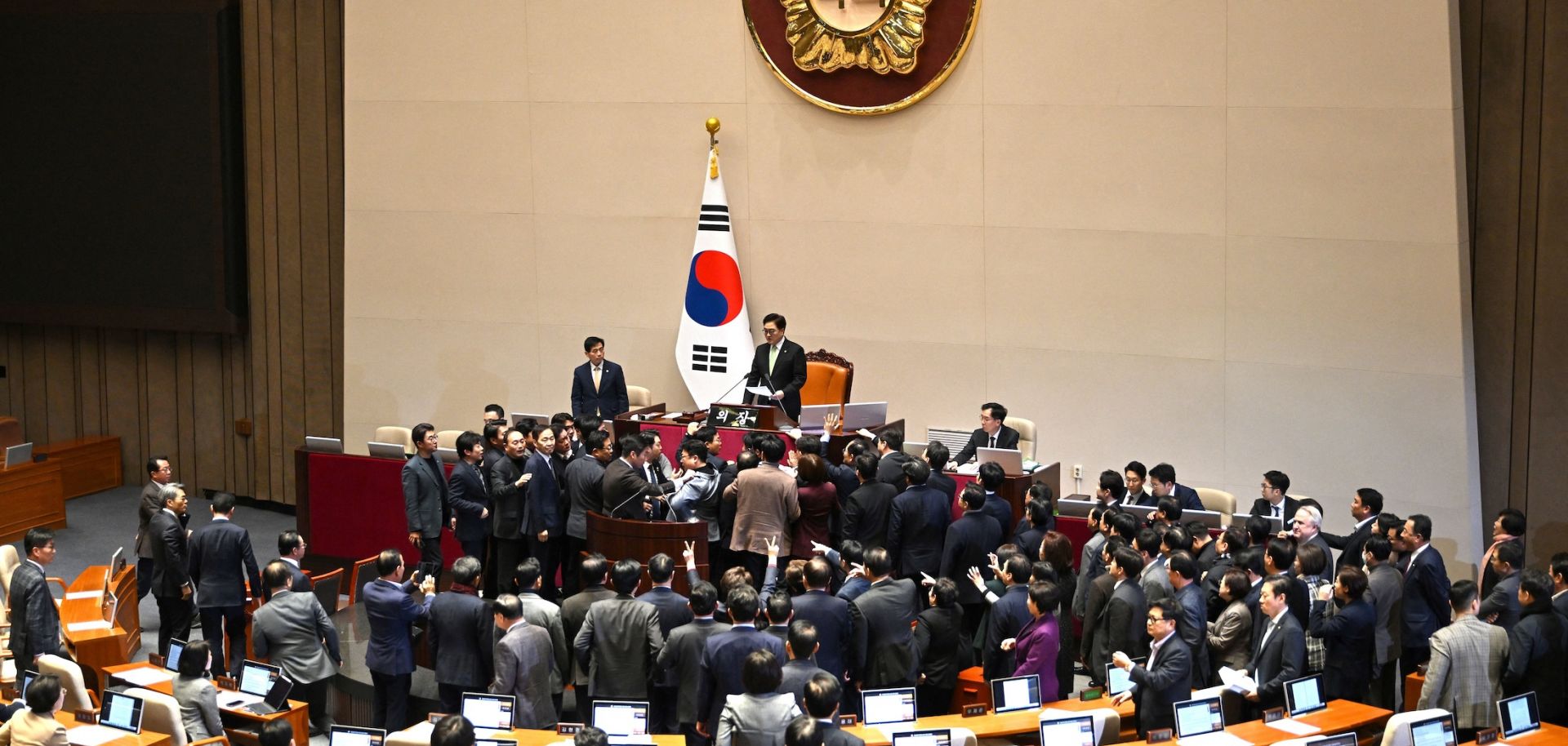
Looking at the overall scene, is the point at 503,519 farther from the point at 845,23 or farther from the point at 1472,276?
the point at 1472,276

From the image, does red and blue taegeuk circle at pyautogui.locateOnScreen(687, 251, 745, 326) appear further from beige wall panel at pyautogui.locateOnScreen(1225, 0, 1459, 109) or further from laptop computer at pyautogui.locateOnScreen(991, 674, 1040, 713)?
laptop computer at pyautogui.locateOnScreen(991, 674, 1040, 713)

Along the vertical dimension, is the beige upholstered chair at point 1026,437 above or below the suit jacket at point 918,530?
above

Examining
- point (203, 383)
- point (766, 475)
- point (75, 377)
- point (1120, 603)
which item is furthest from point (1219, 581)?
point (75, 377)

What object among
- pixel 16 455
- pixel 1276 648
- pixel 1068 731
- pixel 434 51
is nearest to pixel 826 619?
pixel 1068 731

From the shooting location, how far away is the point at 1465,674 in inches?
276

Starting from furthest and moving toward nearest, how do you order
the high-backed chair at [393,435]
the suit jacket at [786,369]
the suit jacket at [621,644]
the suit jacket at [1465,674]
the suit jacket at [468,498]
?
the high-backed chair at [393,435] < the suit jacket at [786,369] < the suit jacket at [468,498] < the suit jacket at [621,644] < the suit jacket at [1465,674]

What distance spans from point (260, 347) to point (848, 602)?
887 centimetres

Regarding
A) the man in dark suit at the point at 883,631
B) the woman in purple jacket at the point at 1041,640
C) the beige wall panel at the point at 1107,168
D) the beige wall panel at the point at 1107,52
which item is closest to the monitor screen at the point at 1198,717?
the woman in purple jacket at the point at 1041,640

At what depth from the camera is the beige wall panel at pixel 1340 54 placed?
10094 mm

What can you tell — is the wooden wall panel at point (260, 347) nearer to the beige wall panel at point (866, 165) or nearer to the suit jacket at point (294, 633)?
the beige wall panel at point (866, 165)

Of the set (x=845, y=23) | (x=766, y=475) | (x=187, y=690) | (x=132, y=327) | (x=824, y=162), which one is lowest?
(x=187, y=690)

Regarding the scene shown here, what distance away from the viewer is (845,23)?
39.1ft

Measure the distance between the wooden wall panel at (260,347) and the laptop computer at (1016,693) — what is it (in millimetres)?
8912

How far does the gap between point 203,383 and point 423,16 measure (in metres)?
4.30
